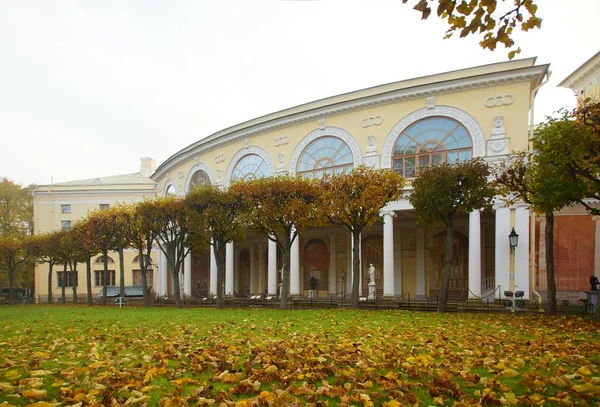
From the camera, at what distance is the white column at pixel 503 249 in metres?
23.4

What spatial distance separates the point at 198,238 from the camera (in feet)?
89.2

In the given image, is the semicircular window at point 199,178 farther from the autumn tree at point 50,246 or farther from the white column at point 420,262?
the white column at point 420,262

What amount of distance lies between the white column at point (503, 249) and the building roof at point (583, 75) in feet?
54.5

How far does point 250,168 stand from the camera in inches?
1320

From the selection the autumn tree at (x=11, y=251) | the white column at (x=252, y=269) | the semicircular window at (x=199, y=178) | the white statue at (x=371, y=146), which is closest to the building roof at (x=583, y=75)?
the white statue at (x=371, y=146)

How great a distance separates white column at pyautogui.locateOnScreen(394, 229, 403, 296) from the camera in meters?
30.7

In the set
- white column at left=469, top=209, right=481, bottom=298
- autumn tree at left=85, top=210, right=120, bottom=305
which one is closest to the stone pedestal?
white column at left=469, top=209, right=481, bottom=298

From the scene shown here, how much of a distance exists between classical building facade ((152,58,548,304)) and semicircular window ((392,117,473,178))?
6 centimetres

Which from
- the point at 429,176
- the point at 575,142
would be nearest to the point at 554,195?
the point at 575,142

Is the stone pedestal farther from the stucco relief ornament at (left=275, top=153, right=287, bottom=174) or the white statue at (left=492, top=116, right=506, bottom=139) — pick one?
the white statue at (left=492, top=116, right=506, bottom=139)

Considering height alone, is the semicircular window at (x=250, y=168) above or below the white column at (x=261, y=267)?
above

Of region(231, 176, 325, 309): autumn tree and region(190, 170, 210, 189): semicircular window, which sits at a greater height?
region(190, 170, 210, 189): semicircular window

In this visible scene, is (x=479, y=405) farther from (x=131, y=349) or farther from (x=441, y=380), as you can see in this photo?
(x=131, y=349)

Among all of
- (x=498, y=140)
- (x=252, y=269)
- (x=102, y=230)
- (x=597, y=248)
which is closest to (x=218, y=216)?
(x=102, y=230)
